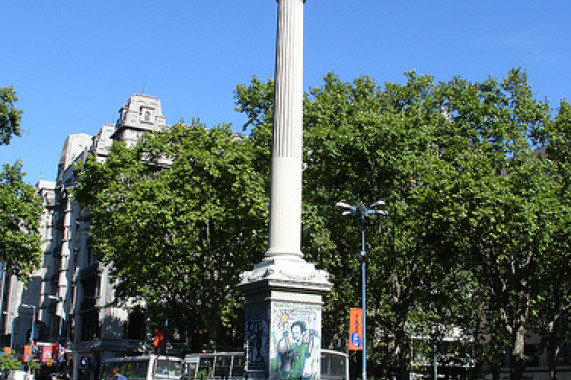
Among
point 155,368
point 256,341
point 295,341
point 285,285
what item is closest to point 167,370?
point 155,368

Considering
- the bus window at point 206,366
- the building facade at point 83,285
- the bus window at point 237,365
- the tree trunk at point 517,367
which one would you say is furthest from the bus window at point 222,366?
the building facade at point 83,285

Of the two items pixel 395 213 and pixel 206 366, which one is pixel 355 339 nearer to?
pixel 206 366

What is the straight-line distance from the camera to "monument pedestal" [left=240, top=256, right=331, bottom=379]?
55.4 feet

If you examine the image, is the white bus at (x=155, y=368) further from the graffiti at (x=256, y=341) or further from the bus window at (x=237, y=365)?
the graffiti at (x=256, y=341)

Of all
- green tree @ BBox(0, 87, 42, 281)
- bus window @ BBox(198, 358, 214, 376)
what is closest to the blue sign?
bus window @ BBox(198, 358, 214, 376)

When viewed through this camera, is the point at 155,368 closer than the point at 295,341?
No

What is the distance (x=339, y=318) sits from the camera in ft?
103

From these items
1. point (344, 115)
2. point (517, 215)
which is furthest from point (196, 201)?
point (517, 215)

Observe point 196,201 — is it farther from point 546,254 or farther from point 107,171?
point 546,254

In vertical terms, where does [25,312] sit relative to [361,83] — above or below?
below

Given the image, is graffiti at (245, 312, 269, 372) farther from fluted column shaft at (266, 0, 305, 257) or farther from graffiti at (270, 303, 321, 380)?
fluted column shaft at (266, 0, 305, 257)

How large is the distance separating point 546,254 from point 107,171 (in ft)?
82.2

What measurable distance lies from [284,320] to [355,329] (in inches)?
308

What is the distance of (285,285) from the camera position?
17109 millimetres
